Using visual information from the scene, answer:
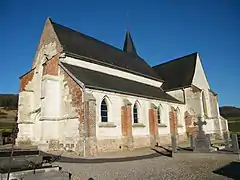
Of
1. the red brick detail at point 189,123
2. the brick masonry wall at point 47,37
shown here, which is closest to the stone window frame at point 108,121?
the brick masonry wall at point 47,37

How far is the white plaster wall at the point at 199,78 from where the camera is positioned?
1011 inches

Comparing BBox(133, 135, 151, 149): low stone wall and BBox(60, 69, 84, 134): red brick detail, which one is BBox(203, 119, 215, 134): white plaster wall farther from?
BBox(60, 69, 84, 134): red brick detail

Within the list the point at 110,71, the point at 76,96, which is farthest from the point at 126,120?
the point at 110,71

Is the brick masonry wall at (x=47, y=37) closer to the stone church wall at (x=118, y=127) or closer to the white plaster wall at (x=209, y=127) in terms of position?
the stone church wall at (x=118, y=127)

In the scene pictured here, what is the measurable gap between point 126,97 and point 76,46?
261 inches

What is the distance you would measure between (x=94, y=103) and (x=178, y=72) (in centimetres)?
1739

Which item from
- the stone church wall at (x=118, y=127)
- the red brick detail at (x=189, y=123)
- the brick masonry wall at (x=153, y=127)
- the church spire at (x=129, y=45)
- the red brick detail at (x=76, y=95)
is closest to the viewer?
the red brick detail at (x=76, y=95)

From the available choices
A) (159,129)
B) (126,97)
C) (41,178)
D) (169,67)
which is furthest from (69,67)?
(169,67)

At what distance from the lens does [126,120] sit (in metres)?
15.9

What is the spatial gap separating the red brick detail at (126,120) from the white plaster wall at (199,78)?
12629 millimetres

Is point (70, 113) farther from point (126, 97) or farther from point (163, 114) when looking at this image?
point (163, 114)

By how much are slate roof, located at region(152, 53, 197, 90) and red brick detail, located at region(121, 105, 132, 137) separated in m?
11.3

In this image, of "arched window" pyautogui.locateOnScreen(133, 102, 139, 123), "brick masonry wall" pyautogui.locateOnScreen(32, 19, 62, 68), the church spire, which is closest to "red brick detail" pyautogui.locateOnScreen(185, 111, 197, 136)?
"arched window" pyautogui.locateOnScreen(133, 102, 139, 123)

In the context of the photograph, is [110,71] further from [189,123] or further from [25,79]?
[189,123]
